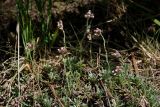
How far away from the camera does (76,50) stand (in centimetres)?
276

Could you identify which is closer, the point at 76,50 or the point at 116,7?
the point at 76,50

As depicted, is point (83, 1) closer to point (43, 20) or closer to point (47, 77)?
point (43, 20)

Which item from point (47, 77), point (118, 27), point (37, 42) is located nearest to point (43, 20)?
point (37, 42)

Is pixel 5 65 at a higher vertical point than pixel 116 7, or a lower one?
lower

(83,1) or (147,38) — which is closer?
(147,38)

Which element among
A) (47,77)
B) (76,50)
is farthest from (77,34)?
(47,77)

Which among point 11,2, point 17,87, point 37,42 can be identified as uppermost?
point 11,2

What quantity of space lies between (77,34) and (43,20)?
0.30 m

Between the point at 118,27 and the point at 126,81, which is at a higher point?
the point at 118,27

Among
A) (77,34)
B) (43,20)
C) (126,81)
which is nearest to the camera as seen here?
(126,81)

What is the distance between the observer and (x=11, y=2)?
3.05 m

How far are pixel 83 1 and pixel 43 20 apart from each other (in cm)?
46

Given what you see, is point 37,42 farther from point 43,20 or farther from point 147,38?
point 147,38

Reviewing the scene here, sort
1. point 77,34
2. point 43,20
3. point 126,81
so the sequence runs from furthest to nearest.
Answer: point 77,34 → point 43,20 → point 126,81
